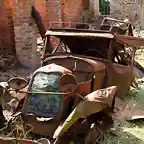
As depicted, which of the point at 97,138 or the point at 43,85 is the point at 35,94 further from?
the point at 97,138

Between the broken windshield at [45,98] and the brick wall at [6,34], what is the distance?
15.0ft

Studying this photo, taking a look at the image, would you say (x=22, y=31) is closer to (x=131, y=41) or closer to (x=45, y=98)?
(x=131, y=41)

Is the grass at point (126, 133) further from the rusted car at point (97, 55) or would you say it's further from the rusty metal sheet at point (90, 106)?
the rusted car at point (97, 55)

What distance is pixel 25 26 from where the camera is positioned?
9734mm

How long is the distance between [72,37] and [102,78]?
1.39m

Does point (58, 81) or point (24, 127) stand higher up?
point (58, 81)

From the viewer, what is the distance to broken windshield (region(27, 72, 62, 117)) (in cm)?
543

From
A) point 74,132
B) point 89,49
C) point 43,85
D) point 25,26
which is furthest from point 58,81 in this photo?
point 25,26

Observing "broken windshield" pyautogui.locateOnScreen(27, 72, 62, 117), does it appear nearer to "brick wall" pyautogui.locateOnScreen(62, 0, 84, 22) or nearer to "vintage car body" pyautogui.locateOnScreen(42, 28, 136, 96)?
"vintage car body" pyautogui.locateOnScreen(42, 28, 136, 96)

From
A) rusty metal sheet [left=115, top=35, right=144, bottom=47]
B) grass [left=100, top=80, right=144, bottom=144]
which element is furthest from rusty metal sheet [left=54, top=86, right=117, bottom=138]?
rusty metal sheet [left=115, top=35, right=144, bottom=47]

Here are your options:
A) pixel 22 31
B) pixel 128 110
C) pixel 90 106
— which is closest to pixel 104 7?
pixel 22 31

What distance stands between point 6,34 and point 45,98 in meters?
5.02

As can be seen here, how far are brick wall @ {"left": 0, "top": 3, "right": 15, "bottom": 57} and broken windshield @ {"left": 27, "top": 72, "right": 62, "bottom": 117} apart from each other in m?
4.59

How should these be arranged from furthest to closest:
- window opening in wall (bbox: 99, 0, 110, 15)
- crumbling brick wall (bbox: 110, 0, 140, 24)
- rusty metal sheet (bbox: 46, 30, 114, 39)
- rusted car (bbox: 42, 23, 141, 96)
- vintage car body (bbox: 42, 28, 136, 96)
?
window opening in wall (bbox: 99, 0, 110, 15) → crumbling brick wall (bbox: 110, 0, 140, 24) → rusty metal sheet (bbox: 46, 30, 114, 39) → vintage car body (bbox: 42, 28, 136, 96) → rusted car (bbox: 42, 23, 141, 96)
